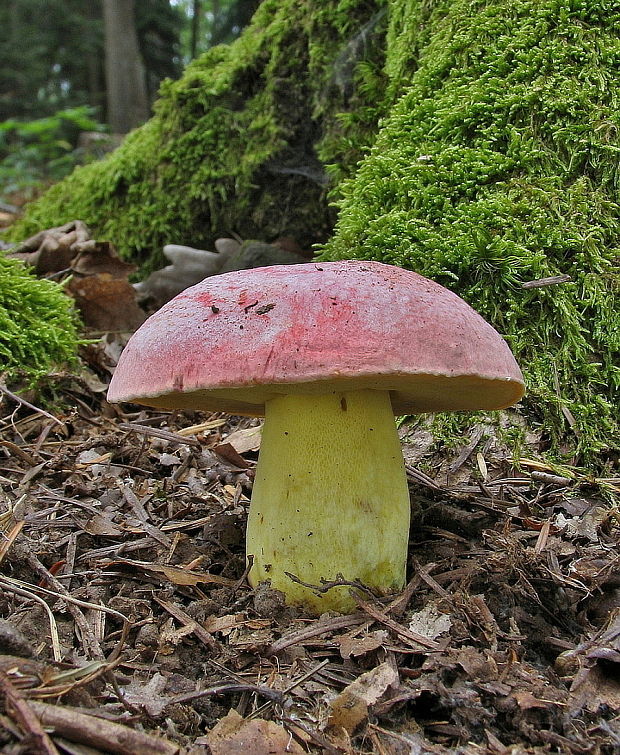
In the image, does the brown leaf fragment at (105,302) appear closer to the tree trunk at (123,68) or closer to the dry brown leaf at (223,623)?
the dry brown leaf at (223,623)

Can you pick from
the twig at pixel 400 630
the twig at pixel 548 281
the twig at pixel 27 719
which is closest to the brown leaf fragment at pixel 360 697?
the twig at pixel 400 630

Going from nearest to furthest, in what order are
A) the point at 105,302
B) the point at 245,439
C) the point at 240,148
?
Answer: the point at 245,439
the point at 105,302
the point at 240,148

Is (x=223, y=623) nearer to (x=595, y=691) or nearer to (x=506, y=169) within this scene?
(x=595, y=691)

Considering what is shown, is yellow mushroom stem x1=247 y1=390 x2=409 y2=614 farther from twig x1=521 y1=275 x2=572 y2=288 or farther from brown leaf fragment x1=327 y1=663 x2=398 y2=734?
twig x1=521 y1=275 x2=572 y2=288

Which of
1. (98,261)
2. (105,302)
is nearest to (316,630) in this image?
(105,302)

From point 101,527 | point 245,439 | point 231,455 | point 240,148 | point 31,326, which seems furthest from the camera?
point 240,148

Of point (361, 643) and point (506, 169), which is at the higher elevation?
point (506, 169)

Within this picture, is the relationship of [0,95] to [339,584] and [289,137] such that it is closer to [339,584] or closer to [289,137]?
[289,137]

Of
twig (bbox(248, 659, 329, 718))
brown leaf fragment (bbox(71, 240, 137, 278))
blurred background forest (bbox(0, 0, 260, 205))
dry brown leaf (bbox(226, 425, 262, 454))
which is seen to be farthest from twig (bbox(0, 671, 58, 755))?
blurred background forest (bbox(0, 0, 260, 205))
